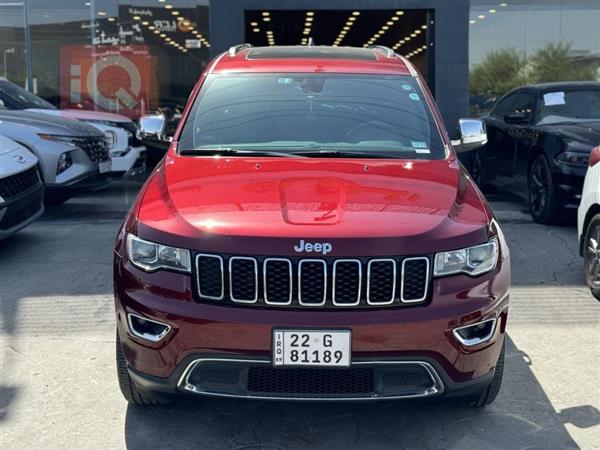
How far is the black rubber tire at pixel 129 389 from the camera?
3.66 metres

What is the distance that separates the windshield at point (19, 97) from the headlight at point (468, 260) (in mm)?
8137

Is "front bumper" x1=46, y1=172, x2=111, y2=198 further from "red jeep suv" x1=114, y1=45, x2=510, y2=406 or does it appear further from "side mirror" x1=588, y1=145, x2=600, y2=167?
"side mirror" x1=588, y1=145, x2=600, y2=167

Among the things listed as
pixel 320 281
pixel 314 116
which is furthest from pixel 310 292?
pixel 314 116

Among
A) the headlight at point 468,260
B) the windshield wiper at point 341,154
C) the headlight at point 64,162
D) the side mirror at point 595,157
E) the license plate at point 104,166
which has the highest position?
the windshield wiper at point 341,154

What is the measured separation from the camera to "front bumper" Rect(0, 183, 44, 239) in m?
6.62

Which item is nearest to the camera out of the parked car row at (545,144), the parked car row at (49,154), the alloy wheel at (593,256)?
the alloy wheel at (593,256)

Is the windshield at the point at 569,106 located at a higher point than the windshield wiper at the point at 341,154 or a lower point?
lower

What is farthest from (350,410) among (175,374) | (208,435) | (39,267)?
(39,267)

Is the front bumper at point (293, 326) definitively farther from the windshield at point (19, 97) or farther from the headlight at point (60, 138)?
the windshield at point (19, 97)

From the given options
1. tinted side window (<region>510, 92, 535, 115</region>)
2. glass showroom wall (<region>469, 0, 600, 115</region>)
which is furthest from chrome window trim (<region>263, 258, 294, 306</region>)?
glass showroom wall (<region>469, 0, 600, 115</region>)

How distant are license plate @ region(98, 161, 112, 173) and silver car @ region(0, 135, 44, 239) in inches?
75.3

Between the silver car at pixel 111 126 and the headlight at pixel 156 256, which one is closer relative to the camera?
the headlight at pixel 156 256

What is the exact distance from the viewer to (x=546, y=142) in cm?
824

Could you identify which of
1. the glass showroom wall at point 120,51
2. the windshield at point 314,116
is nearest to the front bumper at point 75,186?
the glass showroom wall at point 120,51
